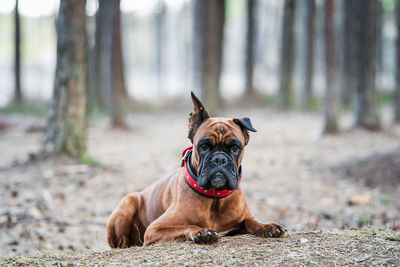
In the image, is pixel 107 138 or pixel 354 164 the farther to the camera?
pixel 107 138

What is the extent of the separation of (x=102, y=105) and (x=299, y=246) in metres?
21.0

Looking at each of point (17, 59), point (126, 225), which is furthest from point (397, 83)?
point (17, 59)

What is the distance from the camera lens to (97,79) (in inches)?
902

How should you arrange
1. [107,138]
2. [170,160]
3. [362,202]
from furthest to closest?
[107,138]
[170,160]
[362,202]

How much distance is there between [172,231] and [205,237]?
38 cm

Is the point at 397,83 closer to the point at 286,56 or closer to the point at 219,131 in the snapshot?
the point at 286,56

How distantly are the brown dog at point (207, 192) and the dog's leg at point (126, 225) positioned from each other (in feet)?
1.38

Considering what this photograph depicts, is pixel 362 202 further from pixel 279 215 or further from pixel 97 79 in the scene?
pixel 97 79

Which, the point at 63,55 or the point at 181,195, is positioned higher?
the point at 63,55

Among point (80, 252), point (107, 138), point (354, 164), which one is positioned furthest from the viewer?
point (107, 138)

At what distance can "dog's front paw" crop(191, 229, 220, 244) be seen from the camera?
3598 mm

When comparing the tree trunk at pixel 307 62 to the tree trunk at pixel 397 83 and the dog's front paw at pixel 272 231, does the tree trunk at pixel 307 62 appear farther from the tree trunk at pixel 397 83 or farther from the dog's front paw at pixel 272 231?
the dog's front paw at pixel 272 231

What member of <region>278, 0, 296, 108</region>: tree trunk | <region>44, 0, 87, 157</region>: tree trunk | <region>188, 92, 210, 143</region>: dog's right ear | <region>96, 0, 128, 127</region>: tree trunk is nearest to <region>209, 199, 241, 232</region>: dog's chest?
<region>188, 92, 210, 143</region>: dog's right ear

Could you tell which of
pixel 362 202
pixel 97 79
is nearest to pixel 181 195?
pixel 362 202
